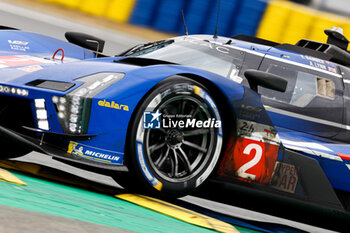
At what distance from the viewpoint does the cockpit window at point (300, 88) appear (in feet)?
15.1

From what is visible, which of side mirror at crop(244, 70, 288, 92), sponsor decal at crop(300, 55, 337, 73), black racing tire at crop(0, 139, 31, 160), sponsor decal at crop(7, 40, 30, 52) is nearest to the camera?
side mirror at crop(244, 70, 288, 92)

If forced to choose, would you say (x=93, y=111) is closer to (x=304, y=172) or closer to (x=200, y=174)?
(x=200, y=174)

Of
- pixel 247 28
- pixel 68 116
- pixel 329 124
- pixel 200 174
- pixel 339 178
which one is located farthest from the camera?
pixel 247 28

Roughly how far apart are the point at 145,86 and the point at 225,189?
100 centimetres

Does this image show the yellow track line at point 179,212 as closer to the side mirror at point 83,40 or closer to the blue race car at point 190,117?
the blue race car at point 190,117

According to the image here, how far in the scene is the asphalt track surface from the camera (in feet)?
8.55

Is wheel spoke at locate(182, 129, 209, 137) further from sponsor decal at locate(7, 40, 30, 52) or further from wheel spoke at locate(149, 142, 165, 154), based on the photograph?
sponsor decal at locate(7, 40, 30, 52)

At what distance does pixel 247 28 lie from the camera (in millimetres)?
12195

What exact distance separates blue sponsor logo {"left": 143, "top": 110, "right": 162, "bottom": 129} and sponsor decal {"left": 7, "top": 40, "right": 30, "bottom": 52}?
6.76 ft

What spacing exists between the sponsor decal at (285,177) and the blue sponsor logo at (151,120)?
3.31ft

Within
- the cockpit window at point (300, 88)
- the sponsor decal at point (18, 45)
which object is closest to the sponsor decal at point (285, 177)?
the cockpit window at point (300, 88)

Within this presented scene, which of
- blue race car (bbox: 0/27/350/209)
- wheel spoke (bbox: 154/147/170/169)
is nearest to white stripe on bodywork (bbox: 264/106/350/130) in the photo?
blue race car (bbox: 0/27/350/209)

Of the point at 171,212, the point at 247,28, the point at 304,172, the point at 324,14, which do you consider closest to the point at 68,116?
the point at 171,212

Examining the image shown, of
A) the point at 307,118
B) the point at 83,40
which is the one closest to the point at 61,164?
the point at 83,40
